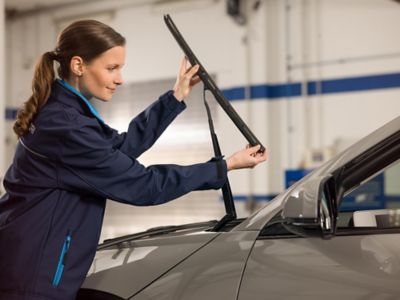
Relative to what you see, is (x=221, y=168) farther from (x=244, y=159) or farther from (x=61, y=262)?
(x=61, y=262)

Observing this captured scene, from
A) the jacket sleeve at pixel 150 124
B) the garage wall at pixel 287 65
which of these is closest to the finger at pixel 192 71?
the jacket sleeve at pixel 150 124

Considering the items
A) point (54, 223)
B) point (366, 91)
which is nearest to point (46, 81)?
point (54, 223)

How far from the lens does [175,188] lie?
2.07m

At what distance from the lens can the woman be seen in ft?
6.50

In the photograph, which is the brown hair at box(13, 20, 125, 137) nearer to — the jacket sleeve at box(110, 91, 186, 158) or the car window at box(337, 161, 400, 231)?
the jacket sleeve at box(110, 91, 186, 158)

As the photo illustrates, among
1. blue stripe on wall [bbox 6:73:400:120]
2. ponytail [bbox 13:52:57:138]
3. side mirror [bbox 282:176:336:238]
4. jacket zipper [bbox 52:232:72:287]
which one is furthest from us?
blue stripe on wall [bbox 6:73:400:120]

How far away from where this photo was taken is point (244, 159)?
2.22 meters

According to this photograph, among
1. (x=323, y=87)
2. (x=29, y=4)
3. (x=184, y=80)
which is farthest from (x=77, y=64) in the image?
(x=29, y=4)

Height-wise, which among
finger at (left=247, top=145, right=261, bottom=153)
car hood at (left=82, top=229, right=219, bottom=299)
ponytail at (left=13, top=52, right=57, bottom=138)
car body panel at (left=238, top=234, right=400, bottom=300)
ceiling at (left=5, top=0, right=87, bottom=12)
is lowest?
Answer: car hood at (left=82, top=229, right=219, bottom=299)

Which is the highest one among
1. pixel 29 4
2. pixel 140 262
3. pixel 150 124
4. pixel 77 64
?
pixel 29 4

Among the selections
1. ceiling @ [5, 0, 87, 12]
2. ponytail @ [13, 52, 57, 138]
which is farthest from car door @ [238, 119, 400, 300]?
ceiling @ [5, 0, 87, 12]

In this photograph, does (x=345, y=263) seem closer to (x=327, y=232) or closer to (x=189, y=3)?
(x=327, y=232)

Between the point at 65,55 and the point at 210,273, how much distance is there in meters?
0.96

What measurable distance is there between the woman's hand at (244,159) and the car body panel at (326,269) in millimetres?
465
